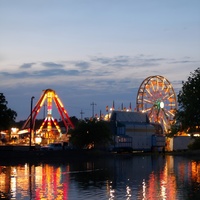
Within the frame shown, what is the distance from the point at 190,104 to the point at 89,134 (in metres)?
22.2

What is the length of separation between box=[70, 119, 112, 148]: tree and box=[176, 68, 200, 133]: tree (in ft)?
58.0

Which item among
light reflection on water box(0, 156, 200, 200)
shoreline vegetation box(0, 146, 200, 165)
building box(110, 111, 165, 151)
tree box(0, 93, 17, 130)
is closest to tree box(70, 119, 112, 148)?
shoreline vegetation box(0, 146, 200, 165)

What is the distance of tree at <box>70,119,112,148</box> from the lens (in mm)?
93625

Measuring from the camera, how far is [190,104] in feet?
255

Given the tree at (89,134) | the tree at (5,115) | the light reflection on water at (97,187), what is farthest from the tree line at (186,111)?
the light reflection on water at (97,187)

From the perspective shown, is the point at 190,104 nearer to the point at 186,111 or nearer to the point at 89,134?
the point at 186,111

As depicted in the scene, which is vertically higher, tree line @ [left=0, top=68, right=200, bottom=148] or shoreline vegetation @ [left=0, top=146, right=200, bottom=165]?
tree line @ [left=0, top=68, right=200, bottom=148]

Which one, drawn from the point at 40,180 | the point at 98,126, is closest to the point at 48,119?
the point at 98,126

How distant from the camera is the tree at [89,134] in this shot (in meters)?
93.6

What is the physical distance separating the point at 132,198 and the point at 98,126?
66.1 metres

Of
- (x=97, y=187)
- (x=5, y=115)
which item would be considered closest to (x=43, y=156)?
(x=5, y=115)

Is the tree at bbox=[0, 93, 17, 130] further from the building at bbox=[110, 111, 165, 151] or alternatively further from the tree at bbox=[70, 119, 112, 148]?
the building at bbox=[110, 111, 165, 151]

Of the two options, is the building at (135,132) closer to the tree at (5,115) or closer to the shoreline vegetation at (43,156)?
the shoreline vegetation at (43,156)

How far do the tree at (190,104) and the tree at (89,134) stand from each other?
→ 1767 centimetres
